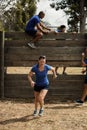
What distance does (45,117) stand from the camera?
1020 cm

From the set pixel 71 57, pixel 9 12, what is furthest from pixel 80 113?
pixel 9 12

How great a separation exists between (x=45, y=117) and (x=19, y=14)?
130ft

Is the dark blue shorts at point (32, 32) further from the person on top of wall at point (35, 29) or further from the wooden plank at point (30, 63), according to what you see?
the wooden plank at point (30, 63)

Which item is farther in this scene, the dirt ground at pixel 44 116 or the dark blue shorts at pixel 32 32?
the dark blue shorts at pixel 32 32

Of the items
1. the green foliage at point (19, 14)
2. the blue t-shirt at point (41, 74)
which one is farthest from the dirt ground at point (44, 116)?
the green foliage at point (19, 14)

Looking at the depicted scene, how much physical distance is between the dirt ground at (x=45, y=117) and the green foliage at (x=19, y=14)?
3100 cm

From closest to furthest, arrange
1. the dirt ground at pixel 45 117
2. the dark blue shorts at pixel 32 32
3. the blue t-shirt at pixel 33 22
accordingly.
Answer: the dirt ground at pixel 45 117 < the blue t-shirt at pixel 33 22 < the dark blue shorts at pixel 32 32

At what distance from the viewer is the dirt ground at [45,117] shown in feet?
30.7

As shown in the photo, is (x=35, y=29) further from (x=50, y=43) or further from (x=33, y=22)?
(x=50, y=43)

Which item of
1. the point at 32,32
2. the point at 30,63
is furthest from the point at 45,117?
the point at 32,32

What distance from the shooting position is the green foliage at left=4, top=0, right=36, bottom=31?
44.2m

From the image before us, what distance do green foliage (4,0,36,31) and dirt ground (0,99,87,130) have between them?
1220 inches

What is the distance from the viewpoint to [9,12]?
1705 inches

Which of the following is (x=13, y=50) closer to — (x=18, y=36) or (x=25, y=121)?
(x=18, y=36)
